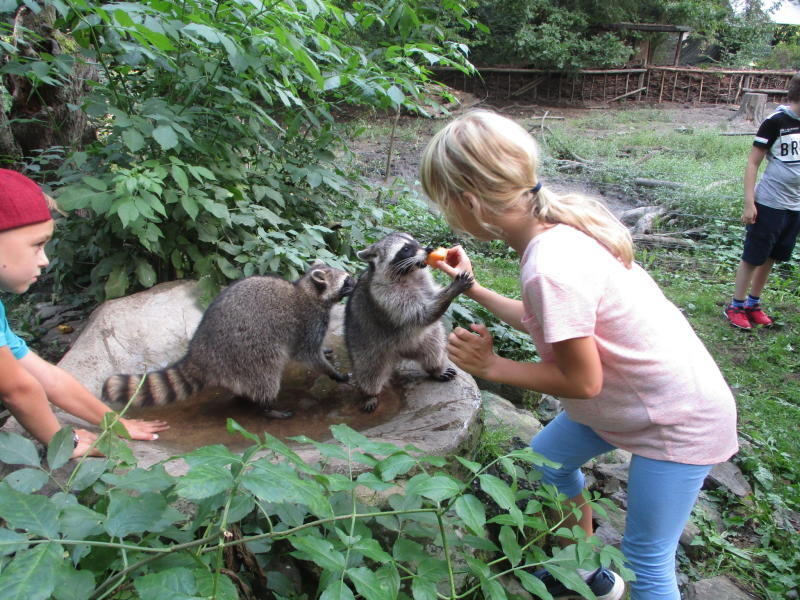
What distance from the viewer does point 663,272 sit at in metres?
5.88

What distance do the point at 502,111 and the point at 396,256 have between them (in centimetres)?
1484

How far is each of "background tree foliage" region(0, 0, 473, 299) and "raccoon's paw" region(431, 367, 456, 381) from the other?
1054mm

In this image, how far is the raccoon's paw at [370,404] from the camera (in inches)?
108

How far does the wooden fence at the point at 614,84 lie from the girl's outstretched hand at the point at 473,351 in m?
16.6

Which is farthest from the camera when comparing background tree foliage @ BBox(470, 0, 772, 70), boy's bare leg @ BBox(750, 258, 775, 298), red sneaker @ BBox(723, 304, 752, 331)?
background tree foliage @ BBox(470, 0, 772, 70)

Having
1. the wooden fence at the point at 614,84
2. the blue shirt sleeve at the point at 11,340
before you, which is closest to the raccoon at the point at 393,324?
the blue shirt sleeve at the point at 11,340

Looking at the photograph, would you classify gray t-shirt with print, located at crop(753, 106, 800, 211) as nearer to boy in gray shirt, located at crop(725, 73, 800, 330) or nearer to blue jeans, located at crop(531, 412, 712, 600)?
boy in gray shirt, located at crop(725, 73, 800, 330)

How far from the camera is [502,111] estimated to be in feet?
53.9

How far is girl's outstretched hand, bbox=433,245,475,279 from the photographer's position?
89.5 inches

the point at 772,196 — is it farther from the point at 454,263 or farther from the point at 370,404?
the point at 370,404

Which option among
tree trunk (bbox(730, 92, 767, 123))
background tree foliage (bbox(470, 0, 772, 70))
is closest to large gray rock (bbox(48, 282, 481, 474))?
tree trunk (bbox(730, 92, 767, 123))

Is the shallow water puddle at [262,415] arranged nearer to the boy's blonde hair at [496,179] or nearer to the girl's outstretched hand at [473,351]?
the girl's outstretched hand at [473,351]

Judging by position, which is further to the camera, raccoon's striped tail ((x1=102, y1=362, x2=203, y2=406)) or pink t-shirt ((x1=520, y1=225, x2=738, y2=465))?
raccoon's striped tail ((x1=102, y1=362, x2=203, y2=406))

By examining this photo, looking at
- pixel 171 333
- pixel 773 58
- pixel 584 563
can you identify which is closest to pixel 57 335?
pixel 171 333
